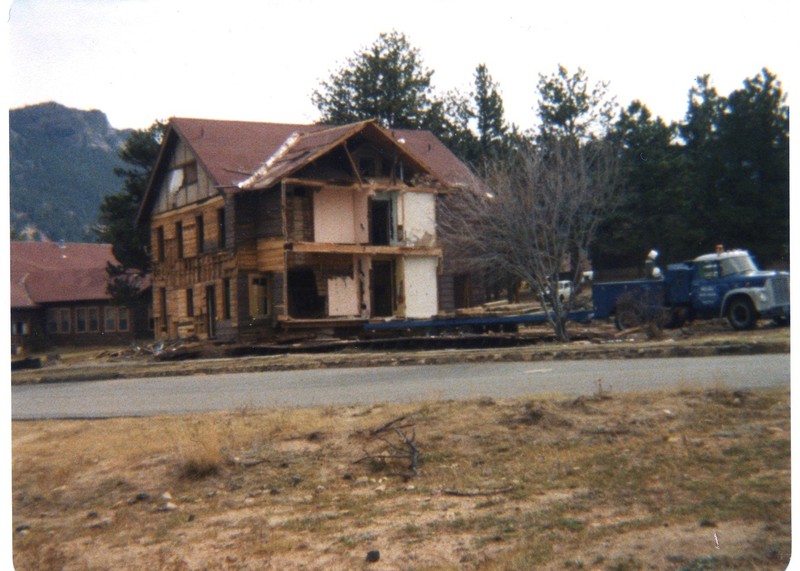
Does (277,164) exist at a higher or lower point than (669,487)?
higher

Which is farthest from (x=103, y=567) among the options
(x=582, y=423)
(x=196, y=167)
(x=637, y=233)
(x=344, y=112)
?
(x=196, y=167)

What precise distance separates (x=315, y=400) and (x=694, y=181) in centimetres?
942

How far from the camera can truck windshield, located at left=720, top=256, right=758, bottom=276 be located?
968 inches

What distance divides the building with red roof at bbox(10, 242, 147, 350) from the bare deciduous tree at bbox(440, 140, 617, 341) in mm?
22636

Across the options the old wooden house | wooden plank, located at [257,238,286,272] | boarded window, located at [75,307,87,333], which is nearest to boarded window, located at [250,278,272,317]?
the old wooden house

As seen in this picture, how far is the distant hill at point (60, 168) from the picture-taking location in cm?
1493

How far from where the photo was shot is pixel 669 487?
843cm

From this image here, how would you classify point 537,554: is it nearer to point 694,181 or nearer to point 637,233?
point 694,181

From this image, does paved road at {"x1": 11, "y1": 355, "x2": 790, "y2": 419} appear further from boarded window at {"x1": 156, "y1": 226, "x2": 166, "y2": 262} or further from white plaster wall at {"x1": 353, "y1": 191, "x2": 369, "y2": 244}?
boarded window at {"x1": 156, "y1": 226, "x2": 166, "y2": 262}

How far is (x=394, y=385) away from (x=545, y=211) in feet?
45.7

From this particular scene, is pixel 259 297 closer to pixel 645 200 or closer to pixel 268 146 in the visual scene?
pixel 268 146

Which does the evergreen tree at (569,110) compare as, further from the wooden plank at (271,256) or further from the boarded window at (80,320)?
the boarded window at (80,320)

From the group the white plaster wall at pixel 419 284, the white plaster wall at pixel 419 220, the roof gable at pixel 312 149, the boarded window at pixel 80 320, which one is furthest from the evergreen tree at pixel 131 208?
the white plaster wall at pixel 419 220

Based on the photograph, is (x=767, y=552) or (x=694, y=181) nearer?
(x=767, y=552)
